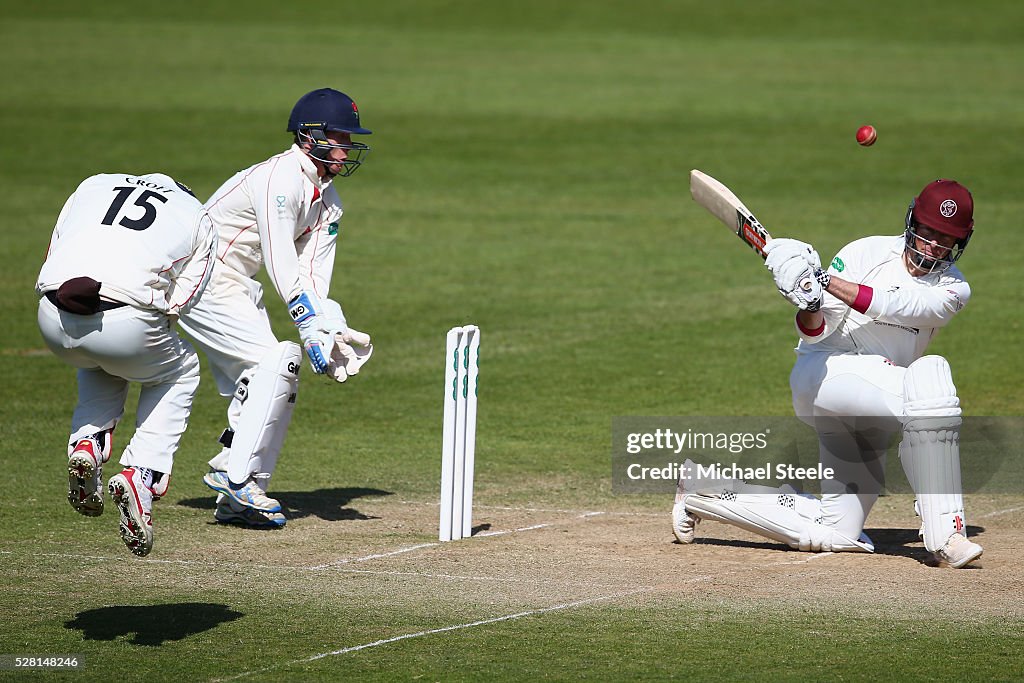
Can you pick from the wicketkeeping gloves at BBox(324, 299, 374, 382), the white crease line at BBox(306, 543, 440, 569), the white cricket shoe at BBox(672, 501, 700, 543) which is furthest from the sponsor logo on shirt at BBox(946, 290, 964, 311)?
the wicketkeeping gloves at BBox(324, 299, 374, 382)

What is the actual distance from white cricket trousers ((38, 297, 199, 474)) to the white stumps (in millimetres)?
1377

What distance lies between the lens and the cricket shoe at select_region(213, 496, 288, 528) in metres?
7.80

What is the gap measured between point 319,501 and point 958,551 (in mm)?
3460

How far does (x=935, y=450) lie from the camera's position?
22.7 ft

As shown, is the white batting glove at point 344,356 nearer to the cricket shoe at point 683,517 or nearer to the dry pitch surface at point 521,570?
the dry pitch surface at point 521,570

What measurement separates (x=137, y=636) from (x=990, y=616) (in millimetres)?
3392

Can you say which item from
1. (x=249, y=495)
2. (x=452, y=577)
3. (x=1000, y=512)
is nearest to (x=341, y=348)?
(x=249, y=495)

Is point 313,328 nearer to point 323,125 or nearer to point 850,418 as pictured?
point 323,125

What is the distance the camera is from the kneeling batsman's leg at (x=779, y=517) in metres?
7.30

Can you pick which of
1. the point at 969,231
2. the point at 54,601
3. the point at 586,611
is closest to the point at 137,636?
the point at 54,601

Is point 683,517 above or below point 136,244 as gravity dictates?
below

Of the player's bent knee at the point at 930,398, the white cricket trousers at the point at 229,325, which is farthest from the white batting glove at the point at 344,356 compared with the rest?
the player's bent knee at the point at 930,398

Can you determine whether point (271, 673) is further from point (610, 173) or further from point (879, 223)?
point (610, 173)

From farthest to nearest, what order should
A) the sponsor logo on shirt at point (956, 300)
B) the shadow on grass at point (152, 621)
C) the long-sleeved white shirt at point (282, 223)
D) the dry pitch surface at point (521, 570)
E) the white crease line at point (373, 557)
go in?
1. the long-sleeved white shirt at point (282, 223)
2. the sponsor logo on shirt at point (956, 300)
3. the white crease line at point (373, 557)
4. the dry pitch surface at point (521, 570)
5. the shadow on grass at point (152, 621)
